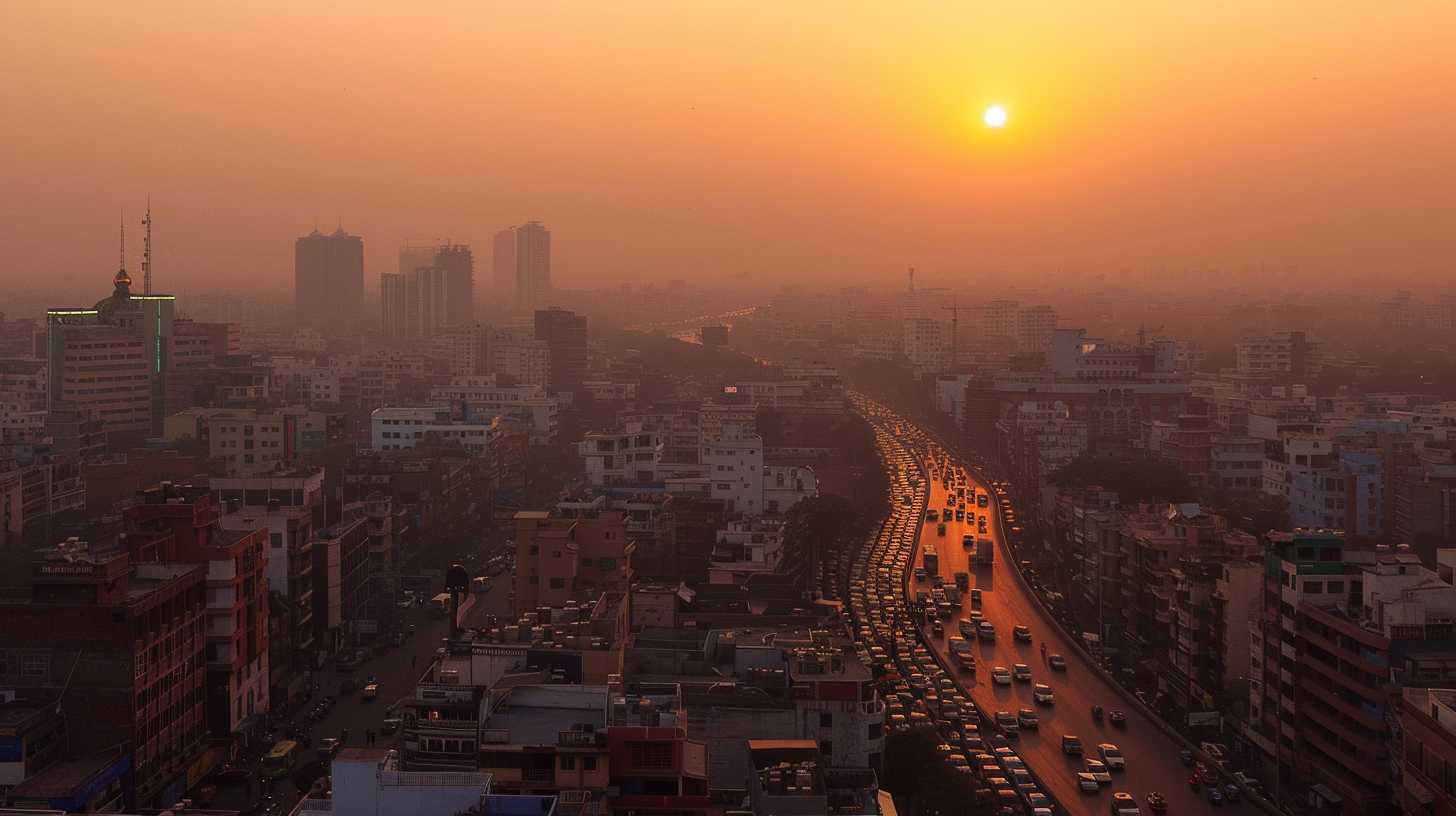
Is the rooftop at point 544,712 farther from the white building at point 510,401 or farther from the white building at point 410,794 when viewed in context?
the white building at point 510,401

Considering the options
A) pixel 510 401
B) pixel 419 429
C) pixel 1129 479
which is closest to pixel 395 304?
pixel 510 401

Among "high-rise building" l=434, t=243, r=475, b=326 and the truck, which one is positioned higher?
"high-rise building" l=434, t=243, r=475, b=326

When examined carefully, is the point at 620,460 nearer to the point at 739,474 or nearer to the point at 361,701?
the point at 739,474

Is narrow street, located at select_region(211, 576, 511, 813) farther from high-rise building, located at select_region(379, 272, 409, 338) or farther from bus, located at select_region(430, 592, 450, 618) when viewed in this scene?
high-rise building, located at select_region(379, 272, 409, 338)

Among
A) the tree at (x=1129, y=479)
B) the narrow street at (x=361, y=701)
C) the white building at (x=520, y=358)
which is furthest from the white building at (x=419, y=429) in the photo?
the white building at (x=520, y=358)

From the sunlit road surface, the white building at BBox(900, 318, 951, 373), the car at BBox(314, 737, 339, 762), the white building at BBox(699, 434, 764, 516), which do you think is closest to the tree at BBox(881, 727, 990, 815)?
the sunlit road surface
